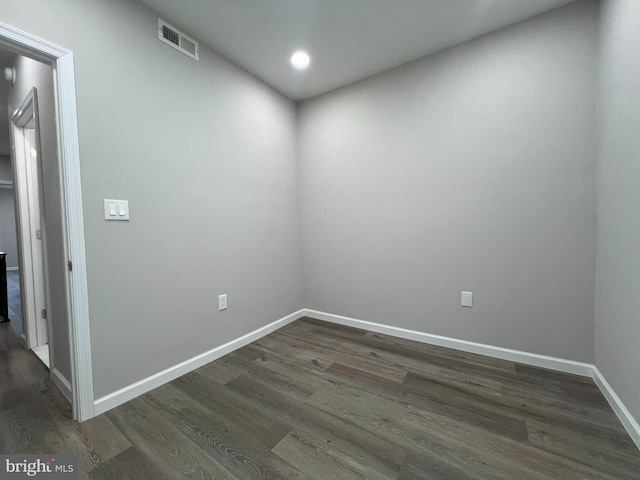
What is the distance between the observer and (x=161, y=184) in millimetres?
1700

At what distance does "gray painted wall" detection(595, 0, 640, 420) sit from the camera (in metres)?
1.20

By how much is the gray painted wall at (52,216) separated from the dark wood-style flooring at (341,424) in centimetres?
34

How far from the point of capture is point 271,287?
2.56 m

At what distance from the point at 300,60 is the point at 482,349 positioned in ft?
9.28

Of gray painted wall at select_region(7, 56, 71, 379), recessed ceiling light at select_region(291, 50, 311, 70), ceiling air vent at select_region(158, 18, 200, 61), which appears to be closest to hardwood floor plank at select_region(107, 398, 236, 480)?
gray painted wall at select_region(7, 56, 71, 379)

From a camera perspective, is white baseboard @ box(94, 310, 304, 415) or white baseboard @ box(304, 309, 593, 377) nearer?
white baseboard @ box(94, 310, 304, 415)

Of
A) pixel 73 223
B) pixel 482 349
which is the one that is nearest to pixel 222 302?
pixel 73 223

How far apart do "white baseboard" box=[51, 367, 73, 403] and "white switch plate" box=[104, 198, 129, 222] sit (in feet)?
3.54

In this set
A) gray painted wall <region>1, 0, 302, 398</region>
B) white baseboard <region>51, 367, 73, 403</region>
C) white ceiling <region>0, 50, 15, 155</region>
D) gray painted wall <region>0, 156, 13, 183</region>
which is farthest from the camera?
gray painted wall <region>0, 156, 13, 183</region>

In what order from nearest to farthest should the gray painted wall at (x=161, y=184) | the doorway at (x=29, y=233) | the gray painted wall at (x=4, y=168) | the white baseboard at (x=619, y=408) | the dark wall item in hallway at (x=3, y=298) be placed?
the white baseboard at (x=619, y=408), the gray painted wall at (x=161, y=184), the doorway at (x=29, y=233), the dark wall item in hallway at (x=3, y=298), the gray painted wall at (x=4, y=168)

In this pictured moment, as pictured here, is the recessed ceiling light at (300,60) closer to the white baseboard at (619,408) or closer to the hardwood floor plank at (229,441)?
the hardwood floor plank at (229,441)

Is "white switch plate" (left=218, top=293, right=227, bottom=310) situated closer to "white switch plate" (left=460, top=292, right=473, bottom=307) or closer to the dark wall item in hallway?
"white switch plate" (left=460, top=292, right=473, bottom=307)

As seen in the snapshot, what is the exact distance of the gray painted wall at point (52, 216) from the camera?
148 cm

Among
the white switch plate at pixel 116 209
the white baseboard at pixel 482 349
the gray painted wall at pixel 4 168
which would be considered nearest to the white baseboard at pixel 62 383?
the white switch plate at pixel 116 209
